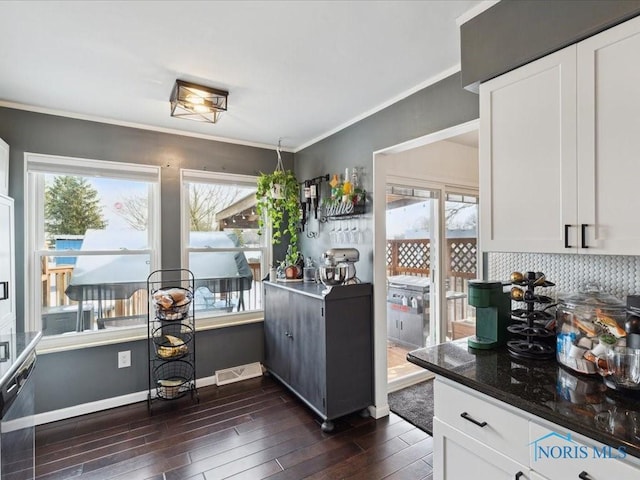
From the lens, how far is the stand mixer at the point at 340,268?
2.60m

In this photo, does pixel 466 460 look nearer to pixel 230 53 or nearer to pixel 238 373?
pixel 230 53

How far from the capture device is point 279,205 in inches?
135

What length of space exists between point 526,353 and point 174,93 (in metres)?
2.52

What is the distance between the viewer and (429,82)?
213 centimetres

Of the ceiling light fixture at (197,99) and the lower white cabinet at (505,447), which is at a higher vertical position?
the ceiling light fixture at (197,99)

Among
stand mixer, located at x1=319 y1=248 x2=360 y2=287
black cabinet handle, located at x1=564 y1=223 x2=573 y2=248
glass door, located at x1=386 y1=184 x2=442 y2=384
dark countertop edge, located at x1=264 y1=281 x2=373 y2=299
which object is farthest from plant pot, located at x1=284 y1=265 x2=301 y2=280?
black cabinet handle, located at x1=564 y1=223 x2=573 y2=248

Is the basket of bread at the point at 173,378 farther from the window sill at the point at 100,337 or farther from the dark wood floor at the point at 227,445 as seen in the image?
the window sill at the point at 100,337

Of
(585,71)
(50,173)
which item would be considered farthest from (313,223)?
(585,71)

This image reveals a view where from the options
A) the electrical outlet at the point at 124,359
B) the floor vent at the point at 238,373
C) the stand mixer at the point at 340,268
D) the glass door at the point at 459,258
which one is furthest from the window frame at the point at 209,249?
the glass door at the point at 459,258

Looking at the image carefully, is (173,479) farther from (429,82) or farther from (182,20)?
(429,82)

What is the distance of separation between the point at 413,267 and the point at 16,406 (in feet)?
10.5

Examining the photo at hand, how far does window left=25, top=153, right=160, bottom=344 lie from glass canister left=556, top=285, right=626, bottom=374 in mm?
3058

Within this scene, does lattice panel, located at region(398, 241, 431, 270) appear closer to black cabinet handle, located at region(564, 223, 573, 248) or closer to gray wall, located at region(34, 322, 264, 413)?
gray wall, located at region(34, 322, 264, 413)

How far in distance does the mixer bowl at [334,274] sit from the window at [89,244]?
164 centimetres
